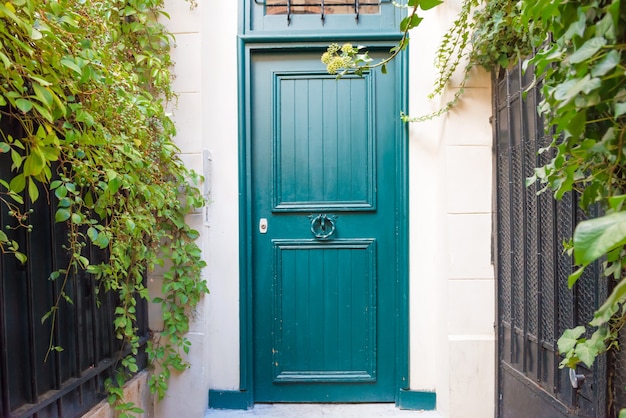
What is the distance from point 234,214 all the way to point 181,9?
1.14 meters

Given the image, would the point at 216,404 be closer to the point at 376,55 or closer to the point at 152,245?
the point at 152,245

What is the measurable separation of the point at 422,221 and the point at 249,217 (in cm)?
98

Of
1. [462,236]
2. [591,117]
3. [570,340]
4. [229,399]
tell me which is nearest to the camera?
[591,117]

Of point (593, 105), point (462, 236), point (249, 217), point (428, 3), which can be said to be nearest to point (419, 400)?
point (462, 236)

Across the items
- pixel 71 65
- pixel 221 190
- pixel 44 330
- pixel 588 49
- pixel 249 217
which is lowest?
pixel 44 330

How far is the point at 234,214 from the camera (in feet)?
6.93

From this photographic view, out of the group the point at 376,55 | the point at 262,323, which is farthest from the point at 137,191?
the point at 376,55

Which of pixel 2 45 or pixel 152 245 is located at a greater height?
pixel 2 45

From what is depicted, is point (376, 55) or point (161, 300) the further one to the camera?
point (376, 55)

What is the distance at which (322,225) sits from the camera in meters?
2.16

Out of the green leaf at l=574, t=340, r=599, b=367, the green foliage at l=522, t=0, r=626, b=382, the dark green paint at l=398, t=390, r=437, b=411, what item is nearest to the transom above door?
the green foliage at l=522, t=0, r=626, b=382

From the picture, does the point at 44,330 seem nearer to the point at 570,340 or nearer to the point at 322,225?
the point at 322,225

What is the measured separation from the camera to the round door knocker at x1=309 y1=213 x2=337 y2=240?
216cm

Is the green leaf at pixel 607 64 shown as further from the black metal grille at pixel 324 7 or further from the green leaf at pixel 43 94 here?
the black metal grille at pixel 324 7
